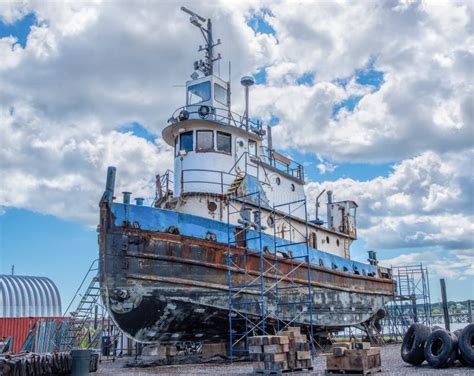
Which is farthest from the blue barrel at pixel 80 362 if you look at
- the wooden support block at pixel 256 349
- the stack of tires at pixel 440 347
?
the stack of tires at pixel 440 347

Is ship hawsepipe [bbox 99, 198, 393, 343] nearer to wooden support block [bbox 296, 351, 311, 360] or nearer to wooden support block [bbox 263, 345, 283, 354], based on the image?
wooden support block [bbox 263, 345, 283, 354]

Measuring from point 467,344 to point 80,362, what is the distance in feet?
29.0

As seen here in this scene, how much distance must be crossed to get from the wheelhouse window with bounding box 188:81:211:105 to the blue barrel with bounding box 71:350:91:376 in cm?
1064

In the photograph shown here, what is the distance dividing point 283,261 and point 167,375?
6339 millimetres

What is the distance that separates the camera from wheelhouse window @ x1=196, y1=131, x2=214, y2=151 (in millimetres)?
17812

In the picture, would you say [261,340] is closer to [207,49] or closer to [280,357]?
[280,357]

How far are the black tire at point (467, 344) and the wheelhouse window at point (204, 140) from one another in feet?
31.8

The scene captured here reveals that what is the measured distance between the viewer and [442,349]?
39.9ft

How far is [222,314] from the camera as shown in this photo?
1498 cm

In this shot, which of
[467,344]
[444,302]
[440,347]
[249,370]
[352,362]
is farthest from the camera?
[444,302]

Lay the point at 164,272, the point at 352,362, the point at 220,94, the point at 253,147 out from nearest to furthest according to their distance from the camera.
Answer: the point at 352,362 → the point at 164,272 → the point at 253,147 → the point at 220,94

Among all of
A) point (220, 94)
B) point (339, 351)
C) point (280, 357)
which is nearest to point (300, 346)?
point (280, 357)

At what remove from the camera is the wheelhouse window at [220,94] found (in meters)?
19.5

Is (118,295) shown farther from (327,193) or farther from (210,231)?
(327,193)
